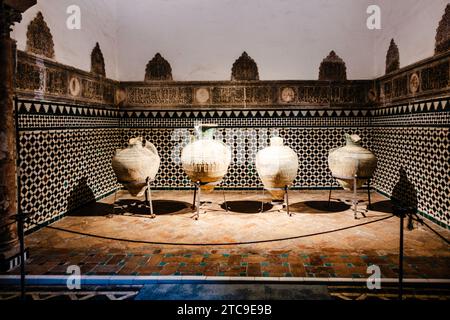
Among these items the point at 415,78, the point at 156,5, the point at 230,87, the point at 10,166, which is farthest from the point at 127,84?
the point at 415,78

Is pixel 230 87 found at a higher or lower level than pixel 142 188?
higher

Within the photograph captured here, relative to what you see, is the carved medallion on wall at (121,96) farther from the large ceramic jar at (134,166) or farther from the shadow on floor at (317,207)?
the shadow on floor at (317,207)

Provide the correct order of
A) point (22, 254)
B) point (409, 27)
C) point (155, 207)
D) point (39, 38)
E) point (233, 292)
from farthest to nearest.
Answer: point (155, 207) → point (409, 27) → point (39, 38) → point (233, 292) → point (22, 254)

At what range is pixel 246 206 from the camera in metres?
6.95

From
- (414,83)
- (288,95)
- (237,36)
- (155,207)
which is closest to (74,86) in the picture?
(155,207)

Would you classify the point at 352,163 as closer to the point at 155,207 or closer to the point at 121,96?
the point at 155,207

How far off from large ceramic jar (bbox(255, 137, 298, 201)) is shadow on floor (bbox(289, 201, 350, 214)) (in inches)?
24.9

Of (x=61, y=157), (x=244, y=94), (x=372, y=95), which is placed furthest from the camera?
(x=244, y=94)

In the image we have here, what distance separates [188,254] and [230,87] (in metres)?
5.19

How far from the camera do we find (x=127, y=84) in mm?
8625

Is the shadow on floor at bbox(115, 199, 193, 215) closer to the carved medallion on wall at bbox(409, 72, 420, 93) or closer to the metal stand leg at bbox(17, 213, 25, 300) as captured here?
the metal stand leg at bbox(17, 213, 25, 300)

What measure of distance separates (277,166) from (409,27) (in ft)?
12.2

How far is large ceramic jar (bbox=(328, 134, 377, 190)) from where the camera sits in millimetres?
6121

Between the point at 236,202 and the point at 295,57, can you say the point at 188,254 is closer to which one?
the point at 236,202
